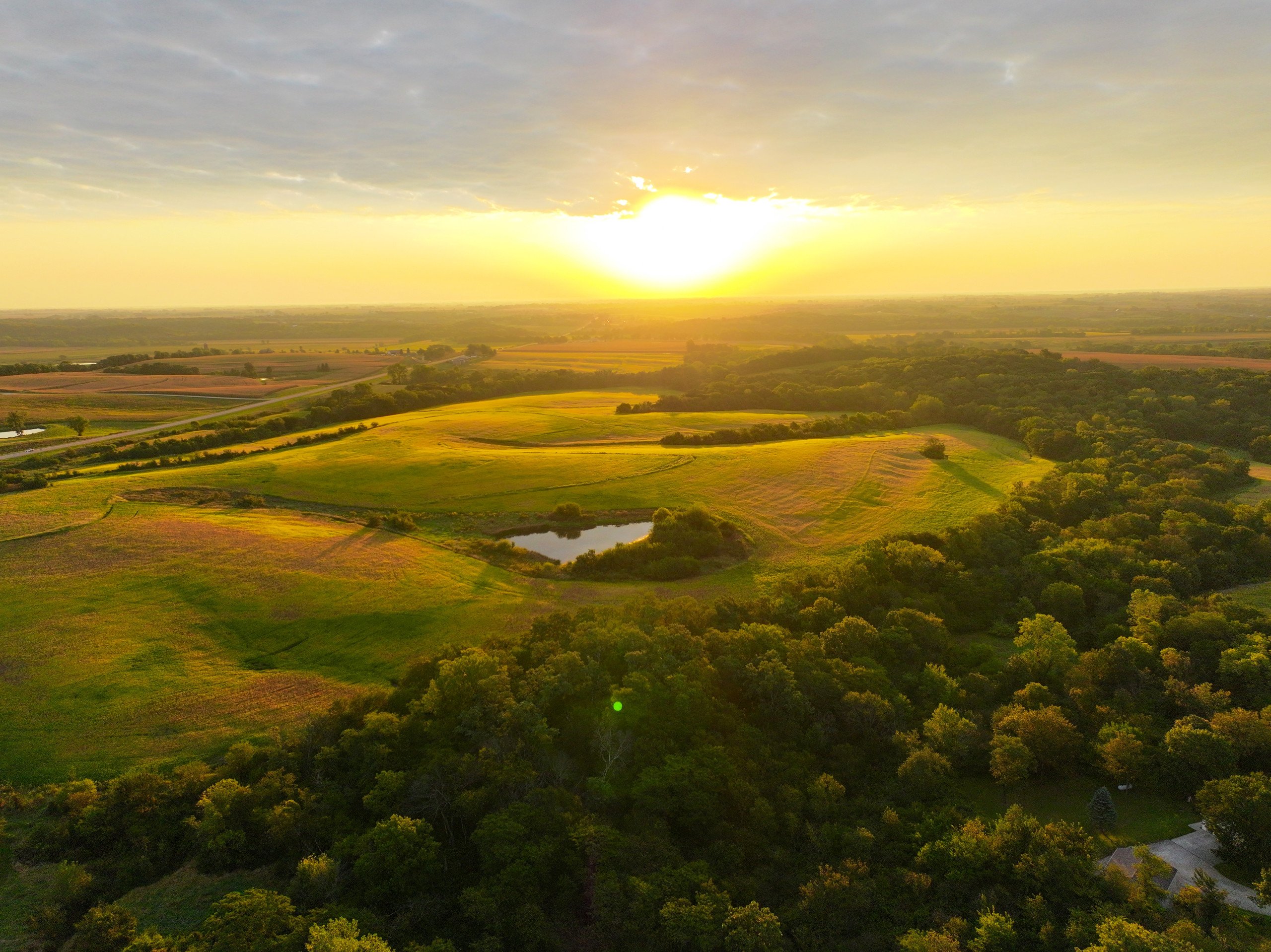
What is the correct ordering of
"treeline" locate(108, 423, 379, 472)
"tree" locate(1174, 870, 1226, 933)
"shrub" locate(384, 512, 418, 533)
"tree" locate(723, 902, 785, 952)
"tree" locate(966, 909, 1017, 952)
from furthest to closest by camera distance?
"treeline" locate(108, 423, 379, 472)
"shrub" locate(384, 512, 418, 533)
"tree" locate(1174, 870, 1226, 933)
"tree" locate(723, 902, 785, 952)
"tree" locate(966, 909, 1017, 952)

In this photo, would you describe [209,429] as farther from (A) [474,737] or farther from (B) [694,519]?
(A) [474,737]

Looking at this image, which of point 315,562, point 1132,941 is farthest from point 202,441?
point 1132,941

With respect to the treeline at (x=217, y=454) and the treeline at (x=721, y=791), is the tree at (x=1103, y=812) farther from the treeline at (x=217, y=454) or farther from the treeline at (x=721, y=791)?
the treeline at (x=217, y=454)

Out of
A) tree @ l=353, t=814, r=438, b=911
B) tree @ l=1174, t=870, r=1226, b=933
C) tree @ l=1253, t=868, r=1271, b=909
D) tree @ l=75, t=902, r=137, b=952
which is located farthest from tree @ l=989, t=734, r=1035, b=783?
tree @ l=75, t=902, r=137, b=952

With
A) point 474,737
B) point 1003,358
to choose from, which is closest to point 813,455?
point 474,737

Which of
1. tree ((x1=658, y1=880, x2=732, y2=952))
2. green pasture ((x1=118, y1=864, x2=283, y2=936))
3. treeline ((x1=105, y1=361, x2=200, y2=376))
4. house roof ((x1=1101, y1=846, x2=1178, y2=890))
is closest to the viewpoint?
tree ((x1=658, y1=880, x2=732, y2=952))

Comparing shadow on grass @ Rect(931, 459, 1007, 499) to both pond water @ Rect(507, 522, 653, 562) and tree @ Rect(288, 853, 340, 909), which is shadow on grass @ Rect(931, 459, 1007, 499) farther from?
tree @ Rect(288, 853, 340, 909)
